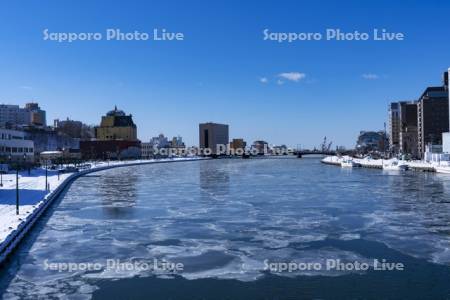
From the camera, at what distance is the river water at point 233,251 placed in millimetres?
18938

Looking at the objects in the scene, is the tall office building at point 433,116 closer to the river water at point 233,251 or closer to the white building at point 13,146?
the white building at point 13,146

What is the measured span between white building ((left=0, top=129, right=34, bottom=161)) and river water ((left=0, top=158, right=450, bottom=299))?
215 feet

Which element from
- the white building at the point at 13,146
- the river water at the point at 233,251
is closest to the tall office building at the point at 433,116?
the white building at the point at 13,146

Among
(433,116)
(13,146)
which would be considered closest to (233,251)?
(13,146)

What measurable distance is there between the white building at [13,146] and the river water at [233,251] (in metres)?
65.4

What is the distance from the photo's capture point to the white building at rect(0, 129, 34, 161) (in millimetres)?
100906

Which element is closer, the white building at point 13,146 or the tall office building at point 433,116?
the white building at point 13,146

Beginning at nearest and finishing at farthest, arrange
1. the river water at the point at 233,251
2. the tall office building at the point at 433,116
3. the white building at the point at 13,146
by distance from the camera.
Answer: the river water at the point at 233,251 < the white building at the point at 13,146 < the tall office building at the point at 433,116

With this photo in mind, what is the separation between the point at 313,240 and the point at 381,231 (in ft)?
17.6

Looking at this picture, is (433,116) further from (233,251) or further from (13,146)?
(233,251)

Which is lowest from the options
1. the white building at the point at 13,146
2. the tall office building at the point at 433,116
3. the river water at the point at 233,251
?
the river water at the point at 233,251

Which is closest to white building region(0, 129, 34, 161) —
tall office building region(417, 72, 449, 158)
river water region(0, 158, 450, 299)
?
river water region(0, 158, 450, 299)

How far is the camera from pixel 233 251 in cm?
2495

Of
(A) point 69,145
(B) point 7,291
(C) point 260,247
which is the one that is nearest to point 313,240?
(C) point 260,247
